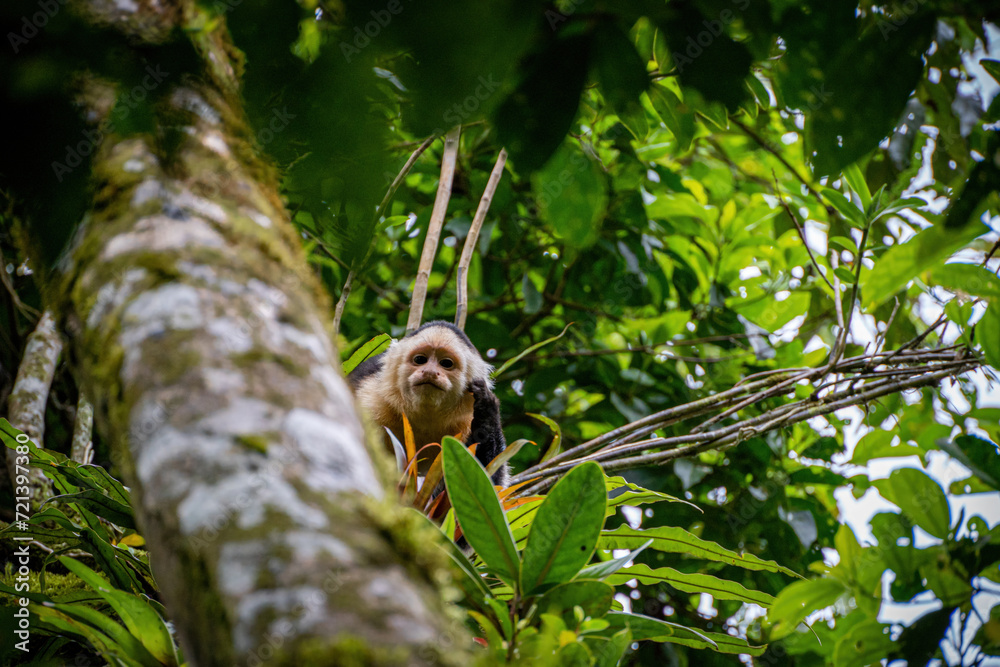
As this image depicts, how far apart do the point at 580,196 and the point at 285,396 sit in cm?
67

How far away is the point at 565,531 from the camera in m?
1.42

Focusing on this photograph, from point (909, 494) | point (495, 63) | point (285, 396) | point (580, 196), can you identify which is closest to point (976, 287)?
point (909, 494)

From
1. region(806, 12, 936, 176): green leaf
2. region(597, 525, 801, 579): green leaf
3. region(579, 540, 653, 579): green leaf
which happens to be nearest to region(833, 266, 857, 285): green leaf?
region(597, 525, 801, 579): green leaf

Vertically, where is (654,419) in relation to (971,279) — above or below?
below

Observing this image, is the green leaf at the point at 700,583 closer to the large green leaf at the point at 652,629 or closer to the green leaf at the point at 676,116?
the large green leaf at the point at 652,629

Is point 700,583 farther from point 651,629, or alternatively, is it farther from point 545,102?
point 545,102

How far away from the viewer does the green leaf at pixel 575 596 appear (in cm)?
137

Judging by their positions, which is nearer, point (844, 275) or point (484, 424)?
point (844, 275)

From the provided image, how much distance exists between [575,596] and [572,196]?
78 centimetres

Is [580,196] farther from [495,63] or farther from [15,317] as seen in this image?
[15,317]

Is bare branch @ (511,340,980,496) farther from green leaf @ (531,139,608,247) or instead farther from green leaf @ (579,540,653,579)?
green leaf @ (531,139,608,247)

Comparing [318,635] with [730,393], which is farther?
[730,393]

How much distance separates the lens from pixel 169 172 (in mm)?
1058

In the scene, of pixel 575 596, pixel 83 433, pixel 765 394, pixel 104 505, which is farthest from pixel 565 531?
pixel 83 433
